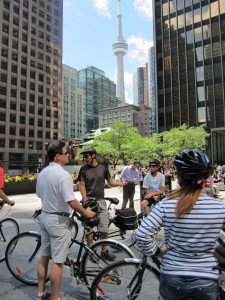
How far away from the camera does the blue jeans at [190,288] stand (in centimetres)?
185

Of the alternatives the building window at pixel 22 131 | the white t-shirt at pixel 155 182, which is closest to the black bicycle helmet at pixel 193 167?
the white t-shirt at pixel 155 182

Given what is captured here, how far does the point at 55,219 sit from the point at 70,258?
0.91m

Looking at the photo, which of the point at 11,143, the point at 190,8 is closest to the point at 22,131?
the point at 11,143

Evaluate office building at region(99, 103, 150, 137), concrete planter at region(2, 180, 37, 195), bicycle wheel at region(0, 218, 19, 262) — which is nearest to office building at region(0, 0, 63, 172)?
concrete planter at region(2, 180, 37, 195)

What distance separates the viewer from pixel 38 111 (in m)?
87.4

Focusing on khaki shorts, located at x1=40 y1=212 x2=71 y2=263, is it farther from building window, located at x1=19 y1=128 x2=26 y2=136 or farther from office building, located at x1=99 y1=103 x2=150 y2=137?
office building, located at x1=99 y1=103 x2=150 y2=137

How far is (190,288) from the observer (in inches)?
73.5

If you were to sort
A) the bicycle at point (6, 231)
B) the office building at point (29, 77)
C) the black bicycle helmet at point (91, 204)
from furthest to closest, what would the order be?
the office building at point (29, 77), the bicycle at point (6, 231), the black bicycle helmet at point (91, 204)

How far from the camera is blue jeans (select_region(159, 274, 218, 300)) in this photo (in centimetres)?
185

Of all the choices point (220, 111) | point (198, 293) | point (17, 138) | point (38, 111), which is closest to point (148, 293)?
point (198, 293)

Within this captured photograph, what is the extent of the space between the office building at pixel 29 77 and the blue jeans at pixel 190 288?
7745 cm

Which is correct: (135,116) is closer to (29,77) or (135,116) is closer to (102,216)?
(29,77)

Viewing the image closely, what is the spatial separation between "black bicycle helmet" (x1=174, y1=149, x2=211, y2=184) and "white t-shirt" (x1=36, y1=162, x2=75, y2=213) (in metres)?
1.62

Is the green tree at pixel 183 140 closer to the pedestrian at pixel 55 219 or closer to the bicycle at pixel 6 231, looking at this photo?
the bicycle at pixel 6 231
